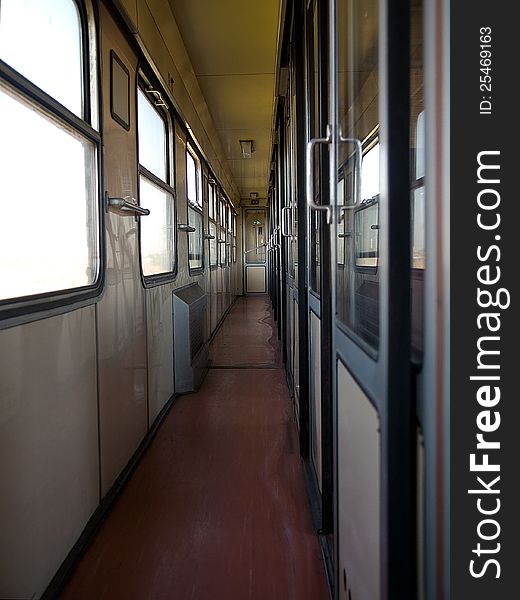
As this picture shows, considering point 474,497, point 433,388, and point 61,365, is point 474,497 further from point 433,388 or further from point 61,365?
point 61,365

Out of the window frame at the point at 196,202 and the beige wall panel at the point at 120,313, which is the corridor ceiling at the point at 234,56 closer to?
the window frame at the point at 196,202

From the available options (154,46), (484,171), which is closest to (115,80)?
(154,46)

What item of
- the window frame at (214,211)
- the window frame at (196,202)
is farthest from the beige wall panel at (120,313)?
the window frame at (214,211)

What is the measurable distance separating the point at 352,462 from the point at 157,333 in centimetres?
230

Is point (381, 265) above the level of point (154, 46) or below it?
below

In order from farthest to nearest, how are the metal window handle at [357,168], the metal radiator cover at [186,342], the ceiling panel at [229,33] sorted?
the metal radiator cover at [186,342], the ceiling panel at [229,33], the metal window handle at [357,168]

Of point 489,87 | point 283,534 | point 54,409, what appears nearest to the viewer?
point 489,87

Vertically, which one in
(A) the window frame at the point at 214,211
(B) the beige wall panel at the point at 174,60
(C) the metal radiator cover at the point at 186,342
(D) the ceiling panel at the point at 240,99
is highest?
(D) the ceiling panel at the point at 240,99

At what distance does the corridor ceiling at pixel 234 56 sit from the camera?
3.71 metres

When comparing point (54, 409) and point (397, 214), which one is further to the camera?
point (54, 409)

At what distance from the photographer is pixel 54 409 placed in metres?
1.66

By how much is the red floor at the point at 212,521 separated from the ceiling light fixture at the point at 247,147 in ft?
18.5

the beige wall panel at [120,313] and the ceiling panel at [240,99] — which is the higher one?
the ceiling panel at [240,99]

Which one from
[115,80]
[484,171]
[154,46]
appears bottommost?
[484,171]
